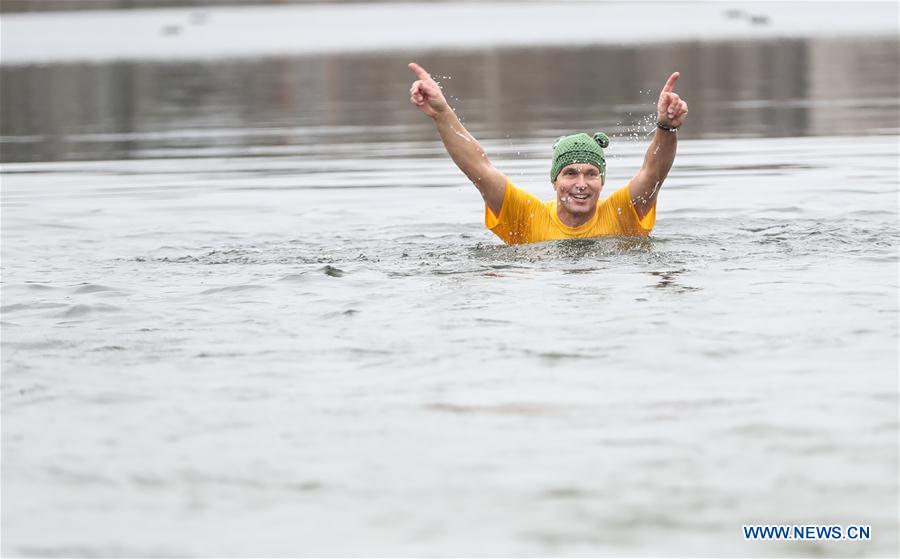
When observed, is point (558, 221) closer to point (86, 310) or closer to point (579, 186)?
point (579, 186)

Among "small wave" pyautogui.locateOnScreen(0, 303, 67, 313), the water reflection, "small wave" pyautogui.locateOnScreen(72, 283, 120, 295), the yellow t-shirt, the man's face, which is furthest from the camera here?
the water reflection

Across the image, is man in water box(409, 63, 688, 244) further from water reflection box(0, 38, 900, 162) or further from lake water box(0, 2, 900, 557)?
water reflection box(0, 38, 900, 162)

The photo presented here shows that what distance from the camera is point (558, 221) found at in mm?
10484

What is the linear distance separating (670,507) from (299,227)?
867cm

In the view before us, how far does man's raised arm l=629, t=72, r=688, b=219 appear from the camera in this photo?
9.47 meters

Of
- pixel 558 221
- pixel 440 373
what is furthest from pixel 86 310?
pixel 558 221

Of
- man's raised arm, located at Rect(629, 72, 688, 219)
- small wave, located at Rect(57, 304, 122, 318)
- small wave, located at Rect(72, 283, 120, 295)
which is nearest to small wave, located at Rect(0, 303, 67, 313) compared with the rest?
small wave, located at Rect(57, 304, 122, 318)

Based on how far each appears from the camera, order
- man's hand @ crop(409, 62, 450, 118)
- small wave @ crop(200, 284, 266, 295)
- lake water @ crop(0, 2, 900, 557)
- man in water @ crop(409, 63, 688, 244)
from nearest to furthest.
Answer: lake water @ crop(0, 2, 900, 557), small wave @ crop(200, 284, 266, 295), man's hand @ crop(409, 62, 450, 118), man in water @ crop(409, 63, 688, 244)

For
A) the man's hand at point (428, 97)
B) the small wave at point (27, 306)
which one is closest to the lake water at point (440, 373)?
the small wave at point (27, 306)

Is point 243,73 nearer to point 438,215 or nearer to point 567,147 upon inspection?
point 438,215

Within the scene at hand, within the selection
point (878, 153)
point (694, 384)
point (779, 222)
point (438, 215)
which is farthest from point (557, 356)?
point (878, 153)

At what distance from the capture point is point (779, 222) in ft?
39.9

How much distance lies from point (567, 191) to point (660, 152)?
816 mm

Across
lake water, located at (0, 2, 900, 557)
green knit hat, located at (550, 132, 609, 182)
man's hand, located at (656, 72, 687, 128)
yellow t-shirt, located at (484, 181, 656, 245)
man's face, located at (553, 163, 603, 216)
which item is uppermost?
man's hand, located at (656, 72, 687, 128)
